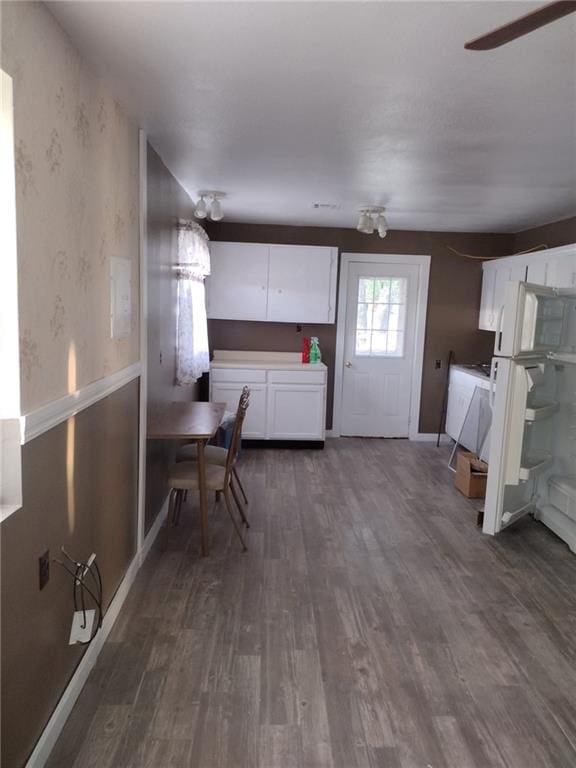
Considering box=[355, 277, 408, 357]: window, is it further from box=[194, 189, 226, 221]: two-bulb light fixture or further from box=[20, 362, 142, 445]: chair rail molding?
box=[20, 362, 142, 445]: chair rail molding

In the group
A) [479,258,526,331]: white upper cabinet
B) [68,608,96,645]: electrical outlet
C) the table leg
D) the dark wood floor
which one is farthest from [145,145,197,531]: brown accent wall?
[479,258,526,331]: white upper cabinet

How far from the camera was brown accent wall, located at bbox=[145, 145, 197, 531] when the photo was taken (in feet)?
10.9

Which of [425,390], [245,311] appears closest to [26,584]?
[245,311]

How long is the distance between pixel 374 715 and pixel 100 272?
204 centimetres

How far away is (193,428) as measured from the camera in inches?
134

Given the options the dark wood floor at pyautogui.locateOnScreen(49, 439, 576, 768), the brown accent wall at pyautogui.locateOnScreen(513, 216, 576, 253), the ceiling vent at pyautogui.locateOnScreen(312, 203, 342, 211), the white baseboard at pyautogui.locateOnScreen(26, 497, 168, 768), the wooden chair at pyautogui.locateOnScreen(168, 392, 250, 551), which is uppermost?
the ceiling vent at pyautogui.locateOnScreen(312, 203, 342, 211)

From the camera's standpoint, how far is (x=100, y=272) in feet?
7.69

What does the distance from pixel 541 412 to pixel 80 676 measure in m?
3.08

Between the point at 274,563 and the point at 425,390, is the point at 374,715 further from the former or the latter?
the point at 425,390

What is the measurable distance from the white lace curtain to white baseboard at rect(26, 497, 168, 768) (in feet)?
4.76

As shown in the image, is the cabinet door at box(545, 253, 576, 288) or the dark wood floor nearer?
the dark wood floor

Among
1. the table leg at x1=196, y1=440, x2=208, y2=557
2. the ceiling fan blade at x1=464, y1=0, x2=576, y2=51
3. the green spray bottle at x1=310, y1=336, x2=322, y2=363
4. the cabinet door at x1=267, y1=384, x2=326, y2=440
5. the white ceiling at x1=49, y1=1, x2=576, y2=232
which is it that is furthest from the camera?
the green spray bottle at x1=310, y1=336, x2=322, y2=363

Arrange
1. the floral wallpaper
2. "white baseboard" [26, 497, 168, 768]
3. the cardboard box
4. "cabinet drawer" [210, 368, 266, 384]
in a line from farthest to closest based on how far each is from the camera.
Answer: "cabinet drawer" [210, 368, 266, 384] < the cardboard box < "white baseboard" [26, 497, 168, 768] < the floral wallpaper

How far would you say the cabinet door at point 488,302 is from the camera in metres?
5.94
